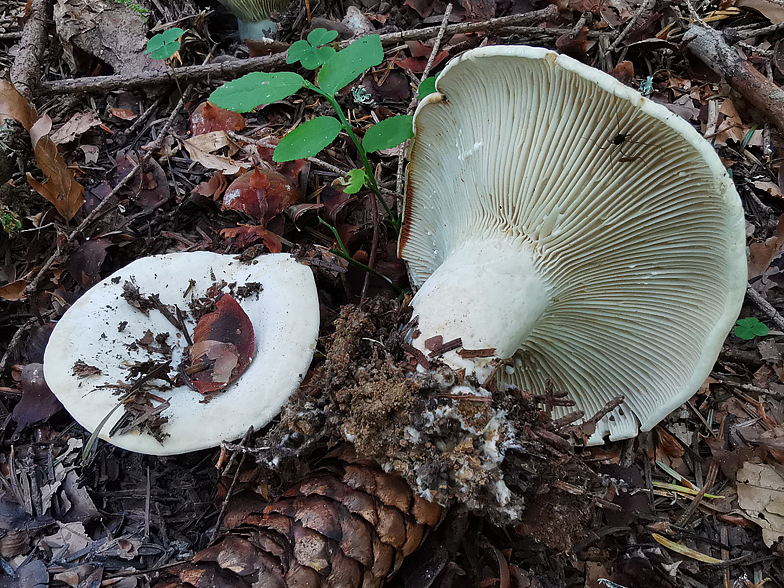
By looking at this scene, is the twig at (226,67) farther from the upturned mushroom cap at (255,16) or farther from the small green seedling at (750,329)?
the small green seedling at (750,329)

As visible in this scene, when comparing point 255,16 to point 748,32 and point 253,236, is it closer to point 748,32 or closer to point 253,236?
point 253,236

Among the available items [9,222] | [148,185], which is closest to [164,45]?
[148,185]

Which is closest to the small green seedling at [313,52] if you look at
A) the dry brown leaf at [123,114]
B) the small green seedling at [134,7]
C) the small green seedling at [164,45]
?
the small green seedling at [164,45]

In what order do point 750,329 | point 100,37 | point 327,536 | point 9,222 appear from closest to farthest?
1. point 327,536
2. point 750,329
3. point 9,222
4. point 100,37

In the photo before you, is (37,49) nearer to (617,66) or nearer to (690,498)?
(617,66)

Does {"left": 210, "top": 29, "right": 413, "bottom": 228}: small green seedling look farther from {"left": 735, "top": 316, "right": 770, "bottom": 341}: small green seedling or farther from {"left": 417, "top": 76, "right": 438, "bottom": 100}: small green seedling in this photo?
{"left": 735, "top": 316, "right": 770, "bottom": 341}: small green seedling

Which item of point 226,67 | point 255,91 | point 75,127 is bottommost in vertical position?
point 75,127

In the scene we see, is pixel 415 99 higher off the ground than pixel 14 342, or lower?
higher
